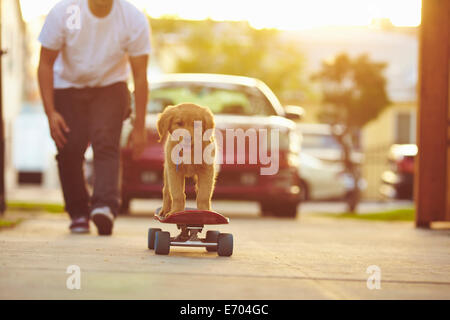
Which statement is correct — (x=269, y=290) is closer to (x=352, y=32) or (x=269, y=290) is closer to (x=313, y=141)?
(x=313, y=141)

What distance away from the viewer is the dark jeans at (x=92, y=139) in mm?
6656

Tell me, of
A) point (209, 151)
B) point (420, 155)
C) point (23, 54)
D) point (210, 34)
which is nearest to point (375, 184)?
point (210, 34)

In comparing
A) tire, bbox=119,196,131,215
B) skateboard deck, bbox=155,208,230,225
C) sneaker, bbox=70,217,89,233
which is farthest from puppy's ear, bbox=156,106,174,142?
tire, bbox=119,196,131,215

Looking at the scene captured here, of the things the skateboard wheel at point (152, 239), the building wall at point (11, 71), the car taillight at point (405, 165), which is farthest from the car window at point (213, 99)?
the building wall at point (11, 71)

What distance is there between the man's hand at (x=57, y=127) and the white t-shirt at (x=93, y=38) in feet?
0.96

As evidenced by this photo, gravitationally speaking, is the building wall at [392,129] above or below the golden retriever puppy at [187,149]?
below

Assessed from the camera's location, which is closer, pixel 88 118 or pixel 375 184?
pixel 88 118

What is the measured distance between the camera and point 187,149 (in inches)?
195

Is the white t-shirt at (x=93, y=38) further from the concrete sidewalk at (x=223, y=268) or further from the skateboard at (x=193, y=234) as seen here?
the skateboard at (x=193, y=234)

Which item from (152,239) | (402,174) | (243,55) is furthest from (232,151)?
(243,55)

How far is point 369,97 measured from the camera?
18.9 m

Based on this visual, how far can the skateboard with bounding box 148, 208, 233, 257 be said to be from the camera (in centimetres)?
498

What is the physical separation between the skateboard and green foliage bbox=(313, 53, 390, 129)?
13964 millimetres
